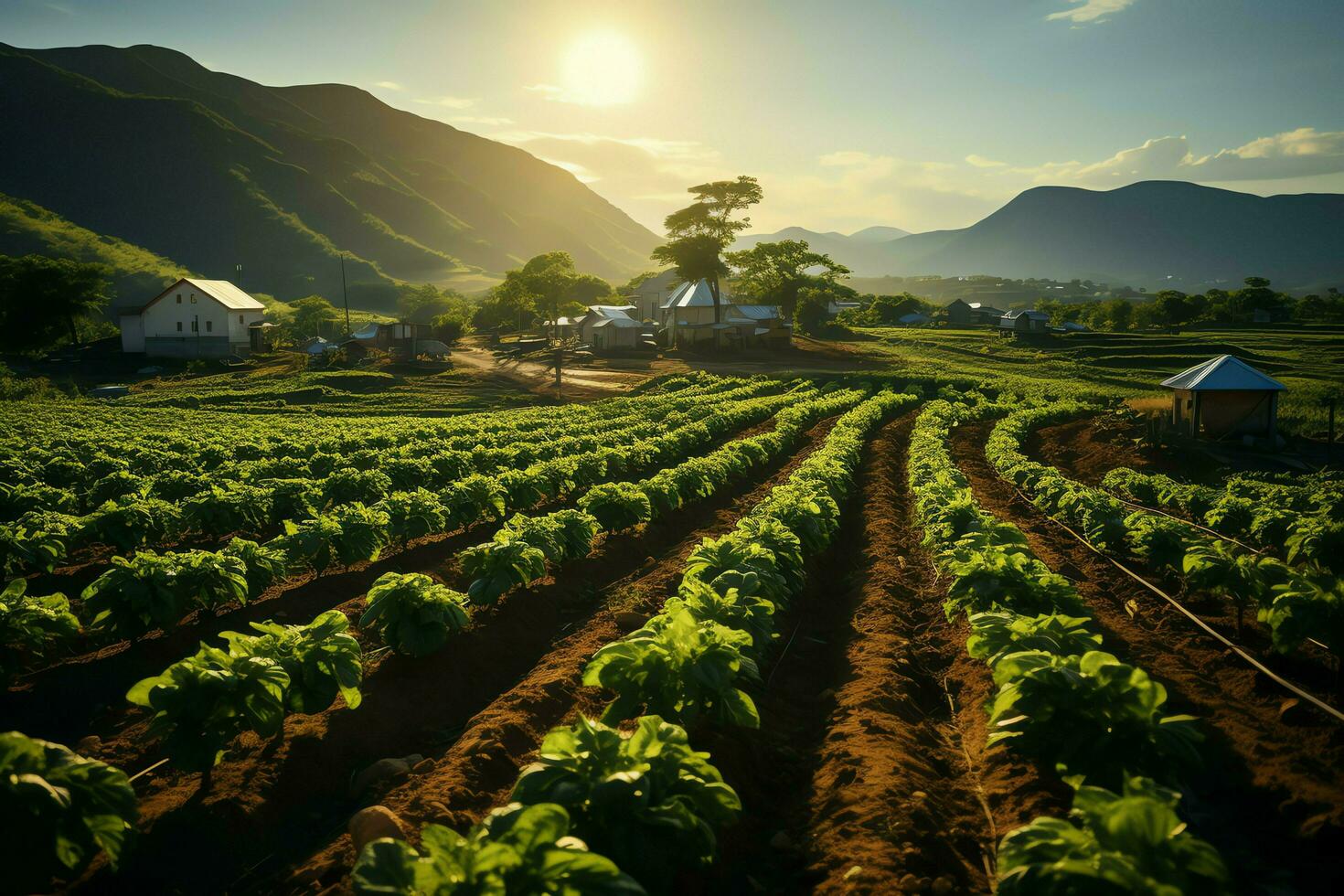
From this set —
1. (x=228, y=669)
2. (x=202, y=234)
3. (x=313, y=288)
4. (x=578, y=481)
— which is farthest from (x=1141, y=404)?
(x=202, y=234)

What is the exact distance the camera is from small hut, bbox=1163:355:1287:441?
2361cm

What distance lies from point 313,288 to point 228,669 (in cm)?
17304

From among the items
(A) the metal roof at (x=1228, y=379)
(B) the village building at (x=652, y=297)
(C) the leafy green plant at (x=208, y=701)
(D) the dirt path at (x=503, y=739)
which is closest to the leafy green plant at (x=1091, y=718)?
(D) the dirt path at (x=503, y=739)

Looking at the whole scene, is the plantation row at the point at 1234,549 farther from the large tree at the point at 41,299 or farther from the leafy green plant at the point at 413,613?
the large tree at the point at 41,299

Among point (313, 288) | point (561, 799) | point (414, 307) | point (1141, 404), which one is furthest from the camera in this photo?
point (313, 288)

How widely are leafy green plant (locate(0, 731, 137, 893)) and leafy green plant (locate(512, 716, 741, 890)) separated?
7.50 ft

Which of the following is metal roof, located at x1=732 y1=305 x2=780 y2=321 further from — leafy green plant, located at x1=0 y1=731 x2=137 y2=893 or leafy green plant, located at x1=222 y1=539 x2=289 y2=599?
leafy green plant, located at x1=0 y1=731 x2=137 y2=893

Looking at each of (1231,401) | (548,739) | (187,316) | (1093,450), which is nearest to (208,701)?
(548,739)

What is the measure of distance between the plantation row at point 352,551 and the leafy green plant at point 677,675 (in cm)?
336

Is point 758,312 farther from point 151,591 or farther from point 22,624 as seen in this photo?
point 22,624

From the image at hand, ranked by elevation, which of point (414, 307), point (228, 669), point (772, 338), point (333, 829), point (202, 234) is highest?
point (202, 234)

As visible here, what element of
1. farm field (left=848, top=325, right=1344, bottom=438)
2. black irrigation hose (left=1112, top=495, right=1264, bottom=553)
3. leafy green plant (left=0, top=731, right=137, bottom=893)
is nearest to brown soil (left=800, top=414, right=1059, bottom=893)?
leafy green plant (left=0, top=731, right=137, bottom=893)

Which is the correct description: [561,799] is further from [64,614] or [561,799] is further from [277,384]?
[277,384]

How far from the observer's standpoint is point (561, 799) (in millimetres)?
3680
